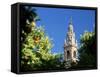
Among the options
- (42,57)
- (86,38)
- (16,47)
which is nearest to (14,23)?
(16,47)

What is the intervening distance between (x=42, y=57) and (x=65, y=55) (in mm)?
287

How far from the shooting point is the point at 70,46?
12.3 ft

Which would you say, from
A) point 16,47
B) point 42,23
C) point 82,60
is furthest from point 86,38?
point 16,47

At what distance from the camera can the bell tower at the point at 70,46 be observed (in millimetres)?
3711

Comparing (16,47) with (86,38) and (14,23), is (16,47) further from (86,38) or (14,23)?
(86,38)

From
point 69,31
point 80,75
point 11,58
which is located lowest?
point 80,75

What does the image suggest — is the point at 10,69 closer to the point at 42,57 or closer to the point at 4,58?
the point at 4,58

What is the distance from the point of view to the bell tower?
3.71 metres

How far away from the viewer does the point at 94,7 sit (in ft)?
12.7

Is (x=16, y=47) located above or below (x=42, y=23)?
below

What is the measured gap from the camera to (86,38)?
385 cm

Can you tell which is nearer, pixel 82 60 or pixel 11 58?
pixel 11 58

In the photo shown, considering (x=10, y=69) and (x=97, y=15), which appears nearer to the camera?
(x=10, y=69)

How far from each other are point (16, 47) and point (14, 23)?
25 centimetres
